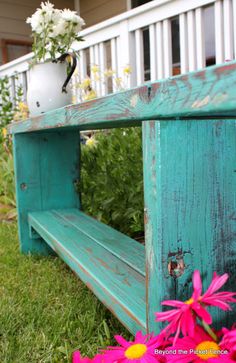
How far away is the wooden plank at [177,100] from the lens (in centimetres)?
66

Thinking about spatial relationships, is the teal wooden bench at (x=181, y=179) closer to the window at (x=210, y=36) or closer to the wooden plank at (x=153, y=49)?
the wooden plank at (x=153, y=49)

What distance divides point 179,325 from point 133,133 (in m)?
2.30

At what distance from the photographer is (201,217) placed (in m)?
0.96

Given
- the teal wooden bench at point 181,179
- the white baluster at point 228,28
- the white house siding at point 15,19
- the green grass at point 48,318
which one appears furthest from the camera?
the white house siding at point 15,19

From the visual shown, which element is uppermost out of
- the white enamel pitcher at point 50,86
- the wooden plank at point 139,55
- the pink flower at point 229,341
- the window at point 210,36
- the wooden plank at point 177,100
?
the window at point 210,36

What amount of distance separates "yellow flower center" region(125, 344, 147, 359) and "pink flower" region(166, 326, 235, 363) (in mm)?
58

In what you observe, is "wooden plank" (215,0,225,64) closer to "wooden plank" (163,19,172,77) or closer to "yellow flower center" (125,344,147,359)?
"wooden plank" (163,19,172,77)

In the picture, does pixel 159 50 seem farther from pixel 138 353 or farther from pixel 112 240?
pixel 138 353

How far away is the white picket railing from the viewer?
3.45 m

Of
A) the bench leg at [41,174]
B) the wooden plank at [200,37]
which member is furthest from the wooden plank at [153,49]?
the bench leg at [41,174]

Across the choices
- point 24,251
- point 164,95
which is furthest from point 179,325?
point 24,251

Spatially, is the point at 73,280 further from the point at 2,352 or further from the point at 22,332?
the point at 2,352

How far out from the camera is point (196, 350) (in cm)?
80

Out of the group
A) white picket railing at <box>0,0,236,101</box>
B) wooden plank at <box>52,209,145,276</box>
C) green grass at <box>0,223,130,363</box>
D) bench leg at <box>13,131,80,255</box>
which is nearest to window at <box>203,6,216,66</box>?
white picket railing at <box>0,0,236,101</box>
